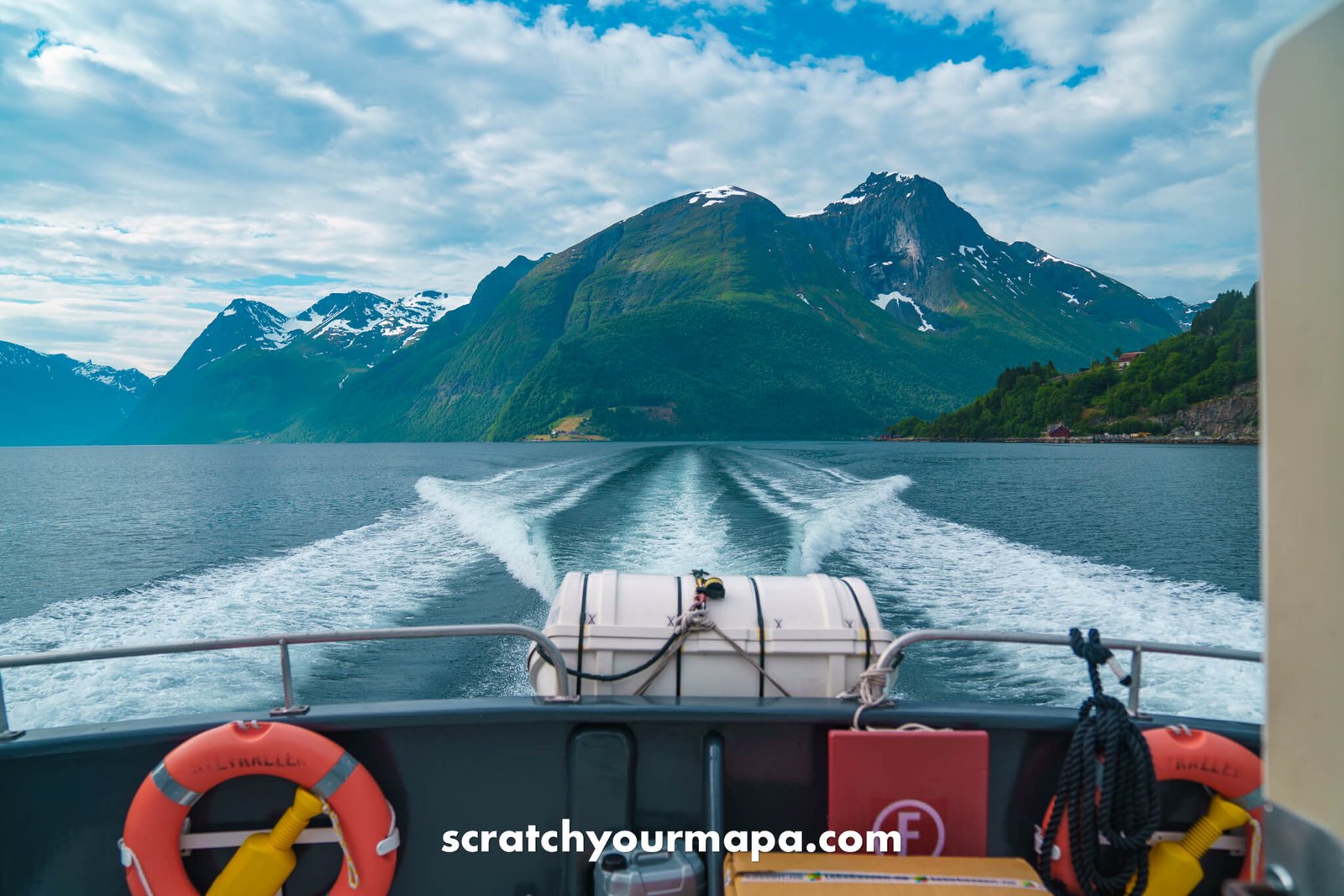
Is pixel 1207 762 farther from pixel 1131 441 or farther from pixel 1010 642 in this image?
pixel 1131 441

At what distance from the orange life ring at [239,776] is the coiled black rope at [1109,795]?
7.40 ft

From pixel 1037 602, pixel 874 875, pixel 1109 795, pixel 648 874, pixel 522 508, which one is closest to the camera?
pixel 1109 795

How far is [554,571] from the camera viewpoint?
11.1 m

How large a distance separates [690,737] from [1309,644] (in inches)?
89.0

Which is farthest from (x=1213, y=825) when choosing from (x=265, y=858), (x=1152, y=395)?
(x=1152, y=395)

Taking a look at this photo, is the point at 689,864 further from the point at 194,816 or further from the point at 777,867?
the point at 194,816

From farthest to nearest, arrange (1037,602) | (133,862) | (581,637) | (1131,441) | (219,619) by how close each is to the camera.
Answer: (1131,441) < (1037,602) < (219,619) < (581,637) < (133,862)

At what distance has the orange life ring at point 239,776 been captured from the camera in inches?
101

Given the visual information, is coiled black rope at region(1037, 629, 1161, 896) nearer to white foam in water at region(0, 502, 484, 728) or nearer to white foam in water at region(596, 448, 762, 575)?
white foam in water at region(0, 502, 484, 728)

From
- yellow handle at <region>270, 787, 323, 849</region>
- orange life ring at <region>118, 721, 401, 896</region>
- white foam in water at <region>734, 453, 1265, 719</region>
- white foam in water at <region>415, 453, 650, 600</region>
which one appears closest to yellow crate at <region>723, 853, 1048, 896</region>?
orange life ring at <region>118, 721, 401, 896</region>

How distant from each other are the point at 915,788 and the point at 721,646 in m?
0.83

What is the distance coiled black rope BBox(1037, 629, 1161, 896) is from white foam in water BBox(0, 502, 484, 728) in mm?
6287

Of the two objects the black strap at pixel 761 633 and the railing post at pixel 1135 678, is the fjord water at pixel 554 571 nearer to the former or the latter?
the railing post at pixel 1135 678

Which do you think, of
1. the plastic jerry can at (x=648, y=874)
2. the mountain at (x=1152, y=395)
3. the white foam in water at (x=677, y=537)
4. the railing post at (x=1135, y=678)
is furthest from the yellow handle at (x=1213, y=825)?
the mountain at (x=1152, y=395)
